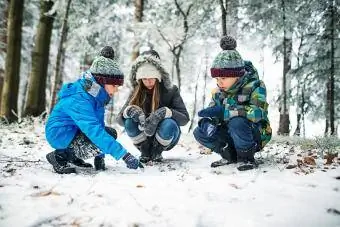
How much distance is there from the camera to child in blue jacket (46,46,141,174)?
4055mm

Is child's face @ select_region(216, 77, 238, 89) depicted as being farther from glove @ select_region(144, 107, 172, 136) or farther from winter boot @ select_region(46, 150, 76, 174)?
winter boot @ select_region(46, 150, 76, 174)

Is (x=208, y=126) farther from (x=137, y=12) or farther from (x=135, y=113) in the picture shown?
(x=137, y=12)

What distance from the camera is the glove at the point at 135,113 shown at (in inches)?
202

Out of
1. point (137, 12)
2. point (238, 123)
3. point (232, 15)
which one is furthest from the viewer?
point (232, 15)

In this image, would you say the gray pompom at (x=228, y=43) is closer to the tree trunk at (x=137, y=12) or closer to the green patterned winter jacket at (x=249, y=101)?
the green patterned winter jacket at (x=249, y=101)

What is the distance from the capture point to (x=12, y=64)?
11.4 metres

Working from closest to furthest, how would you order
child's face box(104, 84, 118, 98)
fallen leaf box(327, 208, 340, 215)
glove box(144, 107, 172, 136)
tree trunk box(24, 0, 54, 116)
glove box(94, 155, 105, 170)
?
fallen leaf box(327, 208, 340, 215)
child's face box(104, 84, 118, 98)
glove box(94, 155, 105, 170)
glove box(144, 107, 172, 136)
tree trunk box(24, 0, 54, 116)

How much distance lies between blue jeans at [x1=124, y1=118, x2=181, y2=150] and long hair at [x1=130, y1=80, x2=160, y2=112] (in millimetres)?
253

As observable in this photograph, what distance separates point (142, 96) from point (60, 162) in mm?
1557

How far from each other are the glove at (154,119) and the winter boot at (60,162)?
4.02 feet

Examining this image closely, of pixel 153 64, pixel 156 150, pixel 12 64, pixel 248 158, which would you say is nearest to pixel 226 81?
pixel 248 158

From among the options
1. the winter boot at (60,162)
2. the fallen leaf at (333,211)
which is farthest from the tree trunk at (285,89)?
the fallen leaf at (333,211)

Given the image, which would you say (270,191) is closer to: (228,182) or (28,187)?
(228,182)

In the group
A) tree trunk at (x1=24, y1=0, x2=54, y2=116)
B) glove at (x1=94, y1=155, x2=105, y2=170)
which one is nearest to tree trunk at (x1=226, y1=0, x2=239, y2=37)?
tree trunk at (x1=24, y1=0, x2=54, y2=116)
